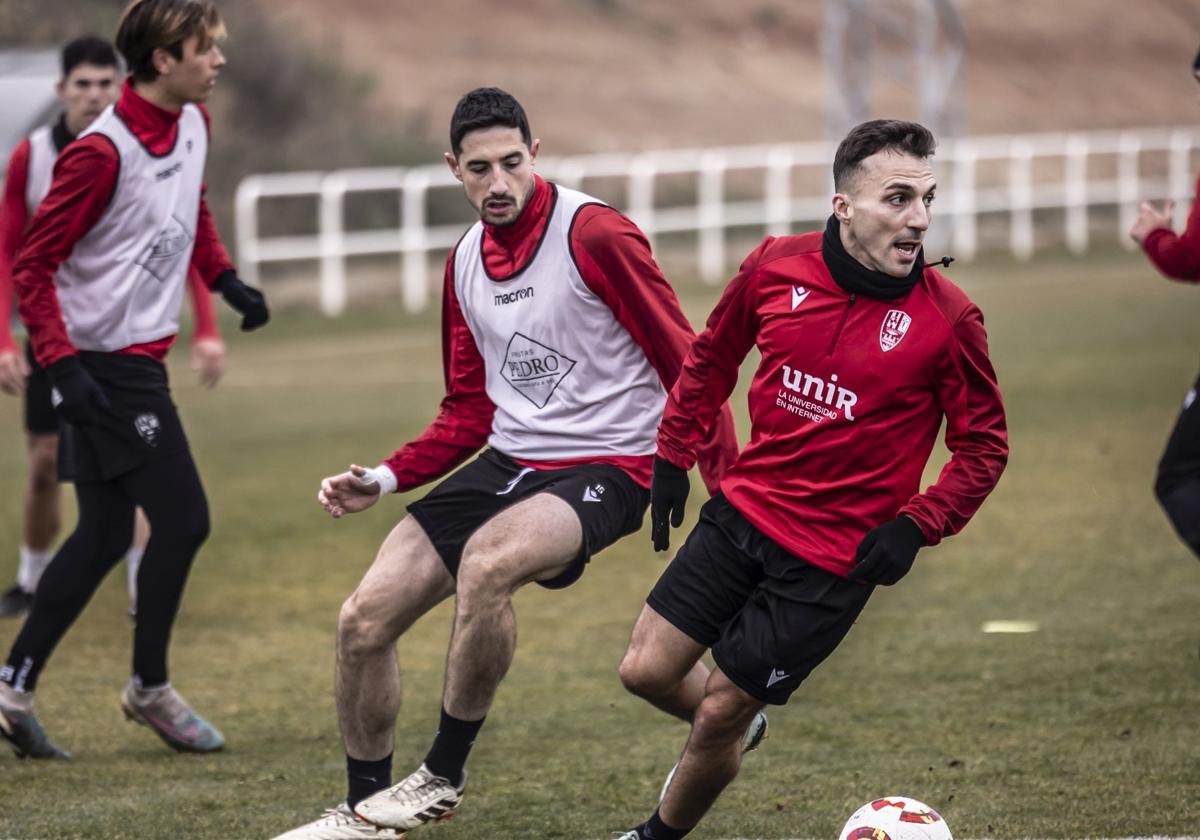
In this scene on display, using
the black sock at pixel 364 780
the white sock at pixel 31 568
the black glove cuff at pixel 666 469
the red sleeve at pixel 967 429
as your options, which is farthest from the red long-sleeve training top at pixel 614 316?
the white sock at pixel 31 568

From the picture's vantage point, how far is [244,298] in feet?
21.0

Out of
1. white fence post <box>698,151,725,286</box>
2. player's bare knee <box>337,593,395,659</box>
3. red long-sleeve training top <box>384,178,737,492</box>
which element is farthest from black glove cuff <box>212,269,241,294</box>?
white fence post <box>698,151,725,286</box>

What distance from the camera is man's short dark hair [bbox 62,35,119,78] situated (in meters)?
7.38

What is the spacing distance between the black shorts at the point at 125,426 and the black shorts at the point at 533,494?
1245 millimetres

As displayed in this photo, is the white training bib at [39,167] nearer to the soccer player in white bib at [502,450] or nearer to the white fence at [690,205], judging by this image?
the soccer player in white bib at [502,450]

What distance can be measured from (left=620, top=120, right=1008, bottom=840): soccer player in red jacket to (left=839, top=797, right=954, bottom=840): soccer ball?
14.1 inches

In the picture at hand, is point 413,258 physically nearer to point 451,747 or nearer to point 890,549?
point 451,747

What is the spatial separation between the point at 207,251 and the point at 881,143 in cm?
275

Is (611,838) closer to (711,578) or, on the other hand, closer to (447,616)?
(711,578)

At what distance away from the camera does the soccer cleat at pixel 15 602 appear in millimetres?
8320

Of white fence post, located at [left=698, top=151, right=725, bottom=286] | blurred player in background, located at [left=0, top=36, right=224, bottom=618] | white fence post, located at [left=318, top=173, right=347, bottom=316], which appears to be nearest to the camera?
blurred player in background, located at [left=0, top=36, right=224, bottom=618]

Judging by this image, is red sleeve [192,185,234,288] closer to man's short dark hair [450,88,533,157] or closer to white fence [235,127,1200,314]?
man's short dark hair [450,88,533,157]

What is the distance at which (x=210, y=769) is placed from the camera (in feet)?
19.4

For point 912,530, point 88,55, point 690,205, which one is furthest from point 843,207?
point 690,205
